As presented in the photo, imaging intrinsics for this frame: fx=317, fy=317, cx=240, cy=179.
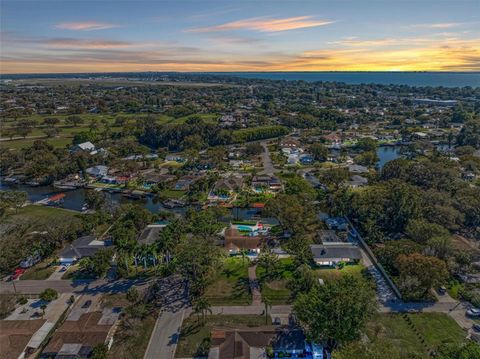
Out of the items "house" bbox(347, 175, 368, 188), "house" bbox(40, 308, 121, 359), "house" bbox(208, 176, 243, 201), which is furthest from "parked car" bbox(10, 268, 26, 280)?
"house" bbox(347, 175, 368, 188)

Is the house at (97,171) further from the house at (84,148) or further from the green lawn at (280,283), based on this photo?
the green lawn at (280,283)

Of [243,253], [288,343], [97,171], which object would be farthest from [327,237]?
[97,171]

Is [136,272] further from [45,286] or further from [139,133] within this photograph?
[139,133]

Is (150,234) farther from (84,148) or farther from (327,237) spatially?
(84,148)

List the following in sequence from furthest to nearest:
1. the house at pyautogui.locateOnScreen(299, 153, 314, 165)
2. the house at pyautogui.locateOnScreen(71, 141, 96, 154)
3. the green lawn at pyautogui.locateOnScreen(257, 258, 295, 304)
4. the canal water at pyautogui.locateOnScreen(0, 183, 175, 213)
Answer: the house at pyautogui.locateOnScreen(71, 141, 96, 154)
the house at pyautogui.locateOnScreen(299, 153, 314, 165)
the canal water at pyautogui.locateOnScreen(0, 183, 175, 213)
the green lawn at pyautogui.locateOnScreen(257, 258, 295, 304)

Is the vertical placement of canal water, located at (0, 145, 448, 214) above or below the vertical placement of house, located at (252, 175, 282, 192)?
below

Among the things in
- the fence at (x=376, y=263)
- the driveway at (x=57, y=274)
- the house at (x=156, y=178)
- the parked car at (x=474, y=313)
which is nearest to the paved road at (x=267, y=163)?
the house at (x=156, y=178)

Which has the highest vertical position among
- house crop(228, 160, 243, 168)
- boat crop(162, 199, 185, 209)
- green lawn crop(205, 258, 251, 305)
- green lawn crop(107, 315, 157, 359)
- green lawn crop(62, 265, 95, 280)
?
house crop(228, 160, 243, 168)

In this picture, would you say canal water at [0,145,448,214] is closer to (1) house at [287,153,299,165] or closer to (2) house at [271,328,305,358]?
(2) house at [271,328,305,358]
